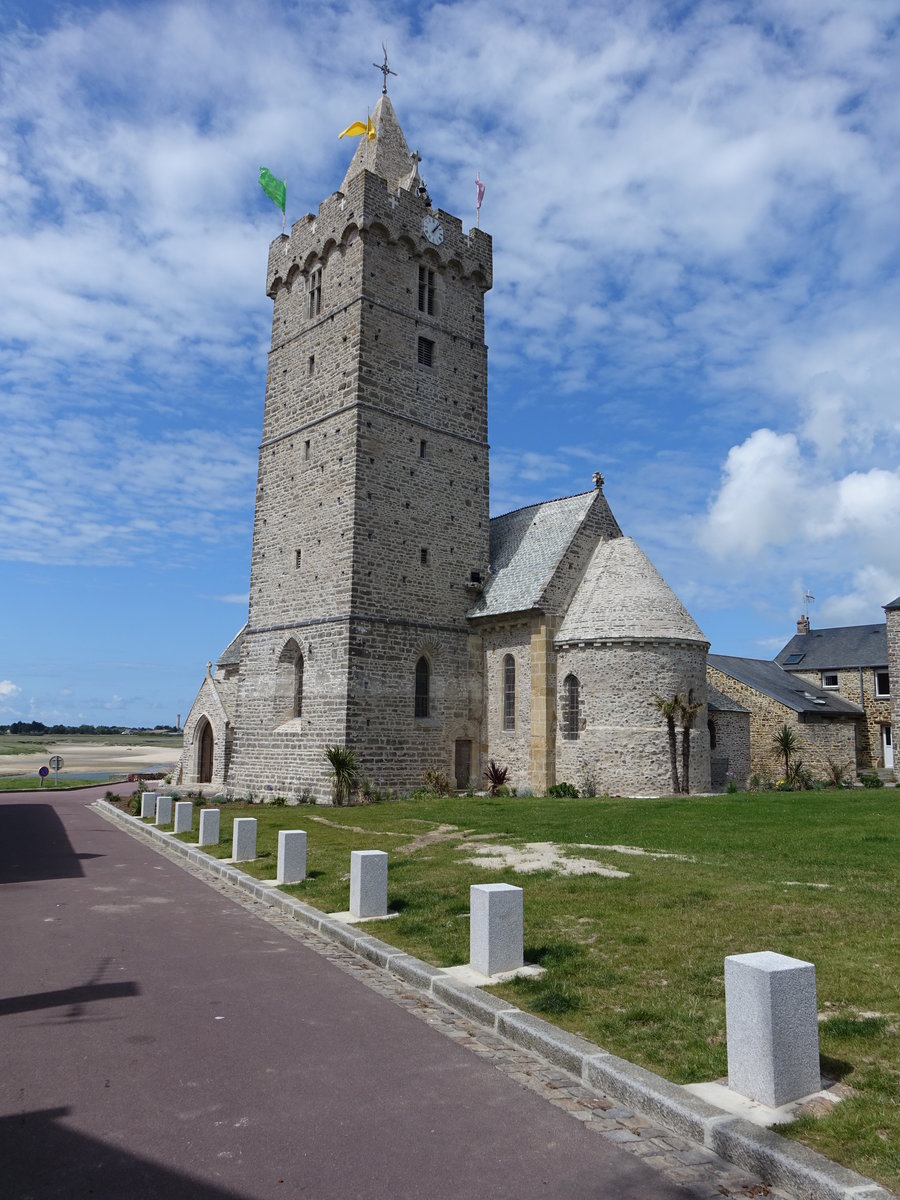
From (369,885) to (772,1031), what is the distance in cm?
605

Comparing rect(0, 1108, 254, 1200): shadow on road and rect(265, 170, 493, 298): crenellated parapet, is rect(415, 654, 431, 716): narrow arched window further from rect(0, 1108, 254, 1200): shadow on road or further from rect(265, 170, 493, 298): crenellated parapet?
rect(0, 1108, 254, 1200): shadow on road

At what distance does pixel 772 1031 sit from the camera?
4.75 metres

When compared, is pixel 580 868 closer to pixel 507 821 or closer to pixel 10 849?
pixel 507 821

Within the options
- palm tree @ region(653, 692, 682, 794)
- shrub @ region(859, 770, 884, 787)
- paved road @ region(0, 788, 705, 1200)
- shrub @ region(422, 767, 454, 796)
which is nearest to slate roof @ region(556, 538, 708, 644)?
palm tree @ region(653, 692, 682, 794)

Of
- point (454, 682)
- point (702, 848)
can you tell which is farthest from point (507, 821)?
point (454, 682)

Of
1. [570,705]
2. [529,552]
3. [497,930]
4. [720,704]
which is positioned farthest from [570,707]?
[497,930]

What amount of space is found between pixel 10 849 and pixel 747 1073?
634 inches

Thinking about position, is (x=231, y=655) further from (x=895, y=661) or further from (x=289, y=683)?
(x=895, y=661)

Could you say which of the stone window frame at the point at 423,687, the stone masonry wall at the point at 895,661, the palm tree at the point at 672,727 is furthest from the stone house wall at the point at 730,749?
the stone window frame at the point at 423,687

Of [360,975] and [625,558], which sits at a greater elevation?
[625,558]

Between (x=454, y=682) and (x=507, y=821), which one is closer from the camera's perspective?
(x=507, y=821)

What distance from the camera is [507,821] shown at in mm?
18328

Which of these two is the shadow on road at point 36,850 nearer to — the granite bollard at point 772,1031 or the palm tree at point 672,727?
the granite bollard at point 772,1031

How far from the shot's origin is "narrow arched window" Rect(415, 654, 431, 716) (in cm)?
2762
